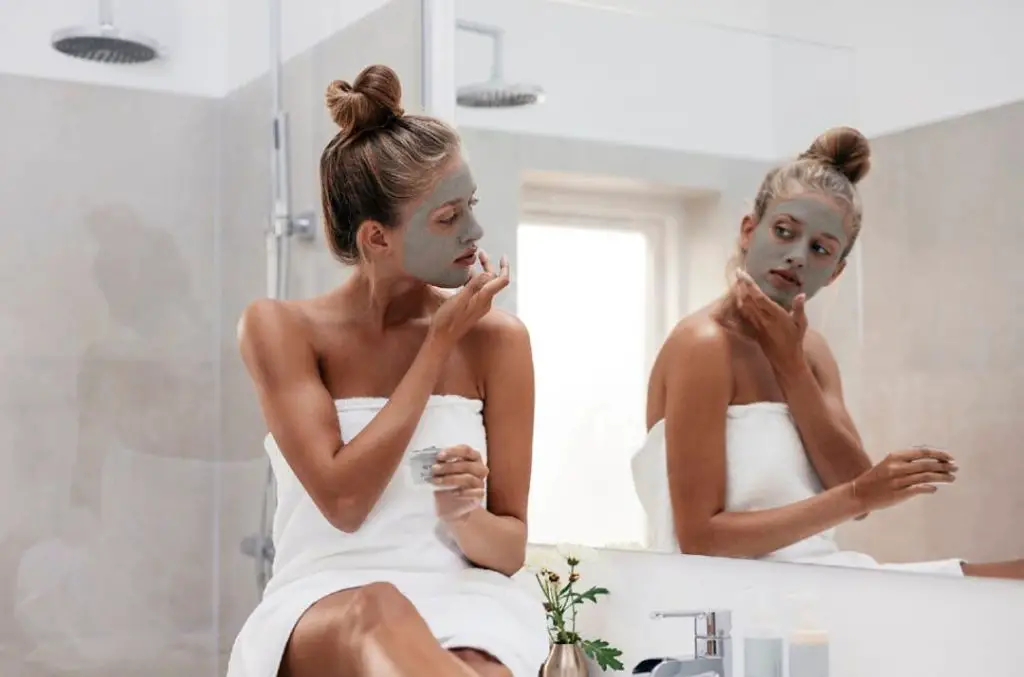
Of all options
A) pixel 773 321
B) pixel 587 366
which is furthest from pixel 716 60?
pixel 587 366

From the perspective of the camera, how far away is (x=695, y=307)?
1474 millimetres

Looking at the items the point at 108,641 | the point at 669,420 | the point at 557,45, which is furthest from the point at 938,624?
the point at 108,641

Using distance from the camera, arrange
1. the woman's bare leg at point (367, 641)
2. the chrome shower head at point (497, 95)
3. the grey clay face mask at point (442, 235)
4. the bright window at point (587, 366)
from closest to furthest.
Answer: the woman's bare leg at point (367, 641) → the grey clay face mask at point (442, 235) → the bright window at point (587, 366) → the chrome shower head at point (497, 95)

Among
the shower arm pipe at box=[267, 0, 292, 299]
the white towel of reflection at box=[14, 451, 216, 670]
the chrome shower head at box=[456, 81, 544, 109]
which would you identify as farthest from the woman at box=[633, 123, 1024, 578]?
the white towel of reflection at box=[14, 451, 216, 670]

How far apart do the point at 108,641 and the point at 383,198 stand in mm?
Result: 1131

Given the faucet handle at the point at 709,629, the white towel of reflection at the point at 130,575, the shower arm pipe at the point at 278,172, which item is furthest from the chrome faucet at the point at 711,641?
the white towel of reflection at the point at 130,575

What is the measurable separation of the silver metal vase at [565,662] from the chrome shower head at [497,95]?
0.70 meters

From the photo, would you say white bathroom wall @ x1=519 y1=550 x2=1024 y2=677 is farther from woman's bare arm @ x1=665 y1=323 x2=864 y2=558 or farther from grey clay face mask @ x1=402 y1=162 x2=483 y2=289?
grey clay face mask @ x1=402 y1=162 x2=483 y2=289

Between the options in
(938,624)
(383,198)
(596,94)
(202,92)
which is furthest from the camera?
(202,92)

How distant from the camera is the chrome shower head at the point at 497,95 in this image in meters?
1.71

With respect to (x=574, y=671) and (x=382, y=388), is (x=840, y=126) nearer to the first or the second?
(x=382, y=388)

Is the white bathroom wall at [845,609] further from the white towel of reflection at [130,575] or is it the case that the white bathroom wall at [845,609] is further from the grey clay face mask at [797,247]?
the white towel of reflection at [130,575]

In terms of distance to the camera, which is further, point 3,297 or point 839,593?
point 3,297

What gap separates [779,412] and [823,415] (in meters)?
0.06
